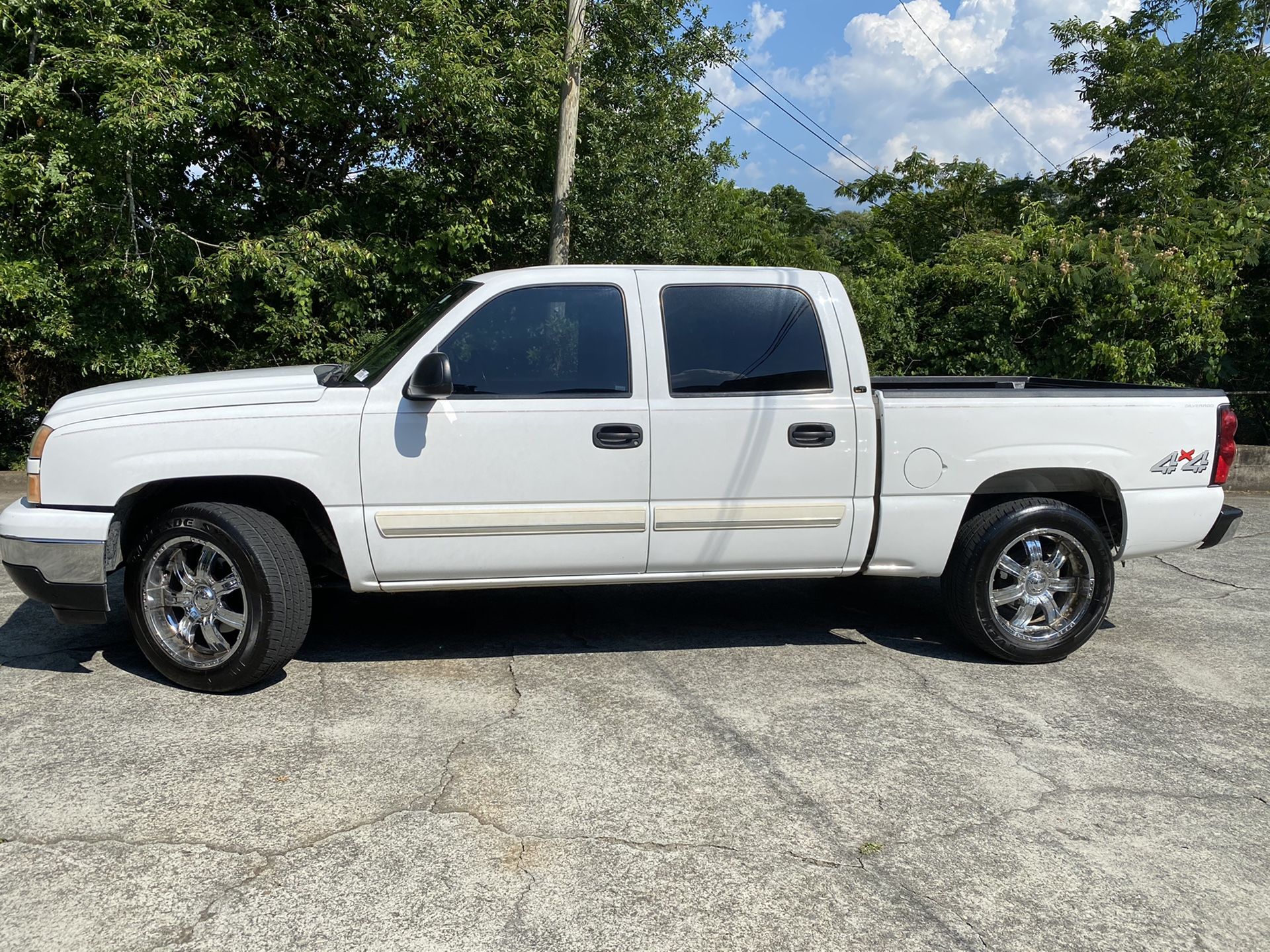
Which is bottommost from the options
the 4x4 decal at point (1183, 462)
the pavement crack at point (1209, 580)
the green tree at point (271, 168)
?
the pavement crack at point (1209, 580)

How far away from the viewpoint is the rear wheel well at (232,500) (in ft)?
15.3

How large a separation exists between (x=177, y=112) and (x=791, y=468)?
23.6 ft

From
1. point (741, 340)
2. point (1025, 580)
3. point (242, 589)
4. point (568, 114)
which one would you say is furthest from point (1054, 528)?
point (568, 114)

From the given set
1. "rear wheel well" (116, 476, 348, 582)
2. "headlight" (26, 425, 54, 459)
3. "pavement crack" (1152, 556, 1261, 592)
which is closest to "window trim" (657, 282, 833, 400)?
"rear wheel well" (116, 476, 348, 582)

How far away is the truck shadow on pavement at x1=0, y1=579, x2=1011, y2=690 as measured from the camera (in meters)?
5.28

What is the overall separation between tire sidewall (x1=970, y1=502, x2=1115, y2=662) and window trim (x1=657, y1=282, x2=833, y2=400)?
1.16 metres

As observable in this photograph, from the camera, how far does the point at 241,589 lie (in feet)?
15.0

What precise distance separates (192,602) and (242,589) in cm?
27

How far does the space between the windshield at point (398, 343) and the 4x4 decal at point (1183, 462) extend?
3603mm

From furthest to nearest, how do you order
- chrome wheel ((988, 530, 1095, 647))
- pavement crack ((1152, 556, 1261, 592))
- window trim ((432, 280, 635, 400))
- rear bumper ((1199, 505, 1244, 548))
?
pavement crack ((1152, 556, 1261, 592)) < rear bumper ((1199, 505, 1244, 548)) < chrome wheel ((988, 530, 1095, 647)) < window trim ((432, 280, 635, 400))

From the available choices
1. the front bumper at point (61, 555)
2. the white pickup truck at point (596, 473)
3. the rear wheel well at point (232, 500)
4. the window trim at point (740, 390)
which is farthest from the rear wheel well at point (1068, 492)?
the front bumper at point (61, 555)

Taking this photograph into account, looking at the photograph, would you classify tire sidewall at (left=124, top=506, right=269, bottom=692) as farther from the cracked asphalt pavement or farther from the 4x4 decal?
the 4x4 decal

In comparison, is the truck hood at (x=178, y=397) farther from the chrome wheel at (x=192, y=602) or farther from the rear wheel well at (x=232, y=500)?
the chrome wheel at (x=192, y=602)

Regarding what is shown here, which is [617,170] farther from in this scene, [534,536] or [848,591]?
[534,536]
